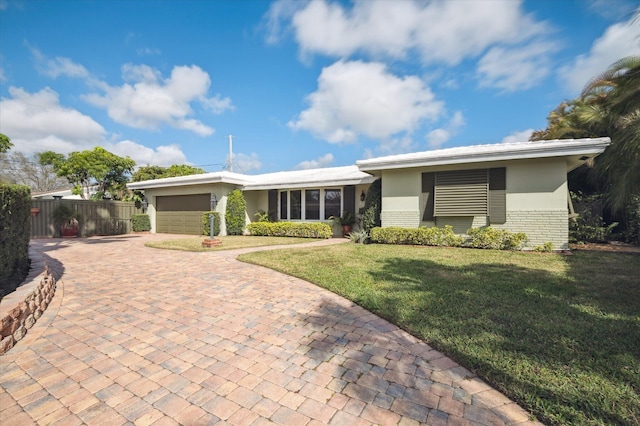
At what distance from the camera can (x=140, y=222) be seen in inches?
643

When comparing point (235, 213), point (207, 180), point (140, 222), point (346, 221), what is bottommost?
point (140, 222)

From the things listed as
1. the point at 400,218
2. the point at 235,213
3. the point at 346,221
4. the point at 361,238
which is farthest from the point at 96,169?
the point at 400,218

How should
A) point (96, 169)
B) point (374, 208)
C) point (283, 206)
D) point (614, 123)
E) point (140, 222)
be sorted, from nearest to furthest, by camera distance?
point (614, 123), point (374, 208), point (283, 206), point (140, 222), point (96, 169)

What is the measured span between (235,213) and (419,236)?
9.08 meters

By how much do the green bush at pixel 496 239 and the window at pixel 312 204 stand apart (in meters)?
6.76

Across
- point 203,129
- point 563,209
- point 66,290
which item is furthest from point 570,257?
point 203,129

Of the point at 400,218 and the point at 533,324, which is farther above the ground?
the point at 400,218

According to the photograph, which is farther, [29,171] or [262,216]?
[29,171]

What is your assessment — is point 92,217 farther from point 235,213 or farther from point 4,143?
point 235,213

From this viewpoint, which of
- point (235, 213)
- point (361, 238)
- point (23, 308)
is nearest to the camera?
point (23, 308)

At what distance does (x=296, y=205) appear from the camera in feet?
45.9

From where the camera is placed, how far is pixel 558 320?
326 cm

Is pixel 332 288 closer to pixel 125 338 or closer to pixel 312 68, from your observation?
pixel 125 338

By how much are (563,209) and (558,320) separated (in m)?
6.60
